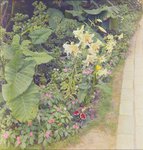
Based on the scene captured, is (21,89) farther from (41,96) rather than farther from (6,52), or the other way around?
(6,52)

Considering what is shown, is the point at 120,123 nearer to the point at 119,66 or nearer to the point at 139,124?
the point at 139,124

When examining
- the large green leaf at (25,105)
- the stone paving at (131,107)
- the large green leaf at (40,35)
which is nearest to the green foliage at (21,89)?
the large green leaf at (25,105)

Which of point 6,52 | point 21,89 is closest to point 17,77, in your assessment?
point 21,89

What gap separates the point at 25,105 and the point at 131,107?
1636mm

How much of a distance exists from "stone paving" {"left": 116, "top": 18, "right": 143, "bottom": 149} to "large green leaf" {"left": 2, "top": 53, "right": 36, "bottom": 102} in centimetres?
138

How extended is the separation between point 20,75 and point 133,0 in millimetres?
6514

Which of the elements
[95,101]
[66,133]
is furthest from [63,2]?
[66,133]

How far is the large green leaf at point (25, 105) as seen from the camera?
2.14 metres

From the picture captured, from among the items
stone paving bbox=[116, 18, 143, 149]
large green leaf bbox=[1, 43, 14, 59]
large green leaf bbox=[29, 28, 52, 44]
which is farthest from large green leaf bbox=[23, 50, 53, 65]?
stone paving bbox=[116, 18, 143, 149]

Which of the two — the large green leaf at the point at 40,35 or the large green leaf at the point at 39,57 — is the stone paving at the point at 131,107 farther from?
the large green leaf at the point at 40,35

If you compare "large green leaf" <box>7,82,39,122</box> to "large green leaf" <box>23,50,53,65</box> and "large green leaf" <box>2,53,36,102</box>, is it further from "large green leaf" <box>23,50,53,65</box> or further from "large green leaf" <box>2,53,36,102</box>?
"large green leaf" <box>23,50,53,65</box>

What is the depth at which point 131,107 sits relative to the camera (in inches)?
112

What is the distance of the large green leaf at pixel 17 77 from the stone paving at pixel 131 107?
1.38 metres

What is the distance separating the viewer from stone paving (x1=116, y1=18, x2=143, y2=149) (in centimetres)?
227
